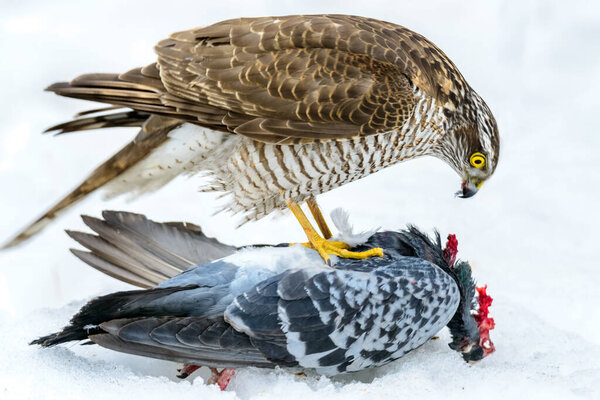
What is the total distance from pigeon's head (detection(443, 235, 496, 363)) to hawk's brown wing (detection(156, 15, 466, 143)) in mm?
772

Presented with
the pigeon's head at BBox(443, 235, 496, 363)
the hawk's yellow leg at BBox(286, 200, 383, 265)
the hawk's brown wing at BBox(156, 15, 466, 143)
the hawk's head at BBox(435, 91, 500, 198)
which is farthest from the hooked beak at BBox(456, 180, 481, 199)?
the hawk's yellow leg at BBox(286, 200, 383, 265)

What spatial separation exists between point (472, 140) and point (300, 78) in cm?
94

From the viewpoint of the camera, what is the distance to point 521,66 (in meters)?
7.85

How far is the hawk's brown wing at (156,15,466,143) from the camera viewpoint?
4.08 meters

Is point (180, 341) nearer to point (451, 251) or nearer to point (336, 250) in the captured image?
point (336, 250)

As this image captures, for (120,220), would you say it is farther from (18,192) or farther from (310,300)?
(18,192)

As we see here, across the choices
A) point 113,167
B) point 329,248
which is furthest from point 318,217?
point 113,167

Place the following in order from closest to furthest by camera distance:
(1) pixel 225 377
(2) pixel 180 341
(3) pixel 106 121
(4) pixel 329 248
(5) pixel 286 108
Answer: (2) pixel 180 341, (1) pixel 225 377, (5) pixel 286 108, (4) pixel 329 248, (3) pixel 106 121

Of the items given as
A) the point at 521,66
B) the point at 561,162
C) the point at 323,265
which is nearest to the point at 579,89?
the point at 521,66

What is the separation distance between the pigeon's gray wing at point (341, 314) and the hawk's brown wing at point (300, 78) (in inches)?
28.9

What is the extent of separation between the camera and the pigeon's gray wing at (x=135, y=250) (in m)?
4.30

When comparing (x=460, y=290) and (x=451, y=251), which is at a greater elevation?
(x=451, y=251)

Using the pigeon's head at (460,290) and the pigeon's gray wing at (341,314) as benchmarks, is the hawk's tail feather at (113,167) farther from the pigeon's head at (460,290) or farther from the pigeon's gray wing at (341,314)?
the pigeon's head at (460,290)

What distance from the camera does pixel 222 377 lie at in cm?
374
